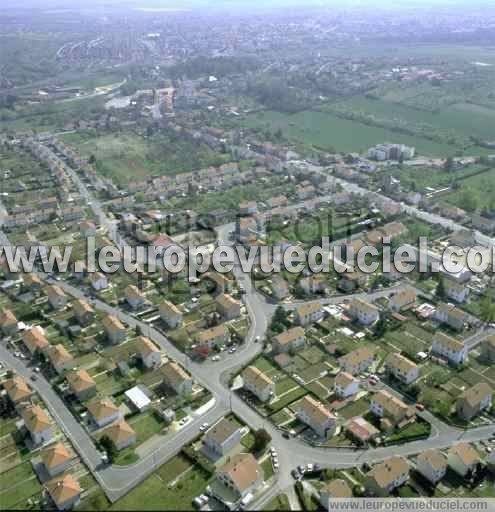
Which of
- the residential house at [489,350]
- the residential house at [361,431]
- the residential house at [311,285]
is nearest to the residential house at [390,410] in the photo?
the residential house at [361,431]

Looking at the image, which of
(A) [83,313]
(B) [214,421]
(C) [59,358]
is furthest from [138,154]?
(B) [214,421]

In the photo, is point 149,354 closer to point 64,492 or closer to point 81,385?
point 81,385

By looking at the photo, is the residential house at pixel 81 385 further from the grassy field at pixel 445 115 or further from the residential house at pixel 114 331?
the grassy field at pixel 445 115

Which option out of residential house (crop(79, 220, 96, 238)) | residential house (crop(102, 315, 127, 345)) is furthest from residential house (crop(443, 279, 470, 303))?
residential house (crop(79, 220, 96, 238))

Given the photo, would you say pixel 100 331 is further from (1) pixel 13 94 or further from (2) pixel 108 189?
(1) pixel 13 94

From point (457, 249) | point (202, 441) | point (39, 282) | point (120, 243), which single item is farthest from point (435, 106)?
point (202, 441)

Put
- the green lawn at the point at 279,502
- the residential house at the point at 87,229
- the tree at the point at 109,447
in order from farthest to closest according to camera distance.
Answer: the residential house at the point at 87,229 → the tree at the point at 109,447 → the green lawn at the point at 279,502

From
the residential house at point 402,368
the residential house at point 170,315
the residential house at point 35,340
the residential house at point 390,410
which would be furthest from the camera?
the residential house at point 170,315
